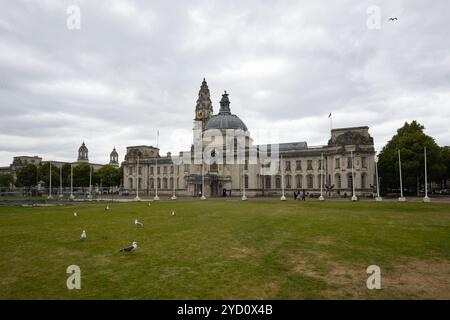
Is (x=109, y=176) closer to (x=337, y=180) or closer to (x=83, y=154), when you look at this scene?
(x=83, y=154)

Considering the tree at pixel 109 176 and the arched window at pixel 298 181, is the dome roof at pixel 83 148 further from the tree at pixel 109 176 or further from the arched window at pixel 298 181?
the arched window at pixel 298 181

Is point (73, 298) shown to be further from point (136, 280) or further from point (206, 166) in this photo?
point (206, 166)

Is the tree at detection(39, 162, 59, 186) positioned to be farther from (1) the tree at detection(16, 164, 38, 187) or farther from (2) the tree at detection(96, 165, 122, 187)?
(2) the tree at detection(96, 165, 122, 187)

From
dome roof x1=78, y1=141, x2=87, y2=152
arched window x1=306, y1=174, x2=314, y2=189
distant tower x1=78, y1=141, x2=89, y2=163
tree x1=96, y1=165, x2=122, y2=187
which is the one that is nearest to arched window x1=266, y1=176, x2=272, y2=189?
arched window x1=306, y1=174, x2=314, y2=189

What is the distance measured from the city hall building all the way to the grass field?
171ft

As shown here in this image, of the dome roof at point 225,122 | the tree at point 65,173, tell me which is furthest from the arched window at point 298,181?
the tree at point 65,173

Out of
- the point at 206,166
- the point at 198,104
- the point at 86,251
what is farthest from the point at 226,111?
the point at 86,251

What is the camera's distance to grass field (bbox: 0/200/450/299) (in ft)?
36.0

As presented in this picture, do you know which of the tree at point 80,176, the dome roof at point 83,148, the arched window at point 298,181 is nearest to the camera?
the arched window at point 298,181

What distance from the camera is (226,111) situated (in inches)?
4114

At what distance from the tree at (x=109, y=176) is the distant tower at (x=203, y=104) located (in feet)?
149

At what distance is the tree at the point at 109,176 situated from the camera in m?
129

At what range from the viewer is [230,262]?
1442 cm
